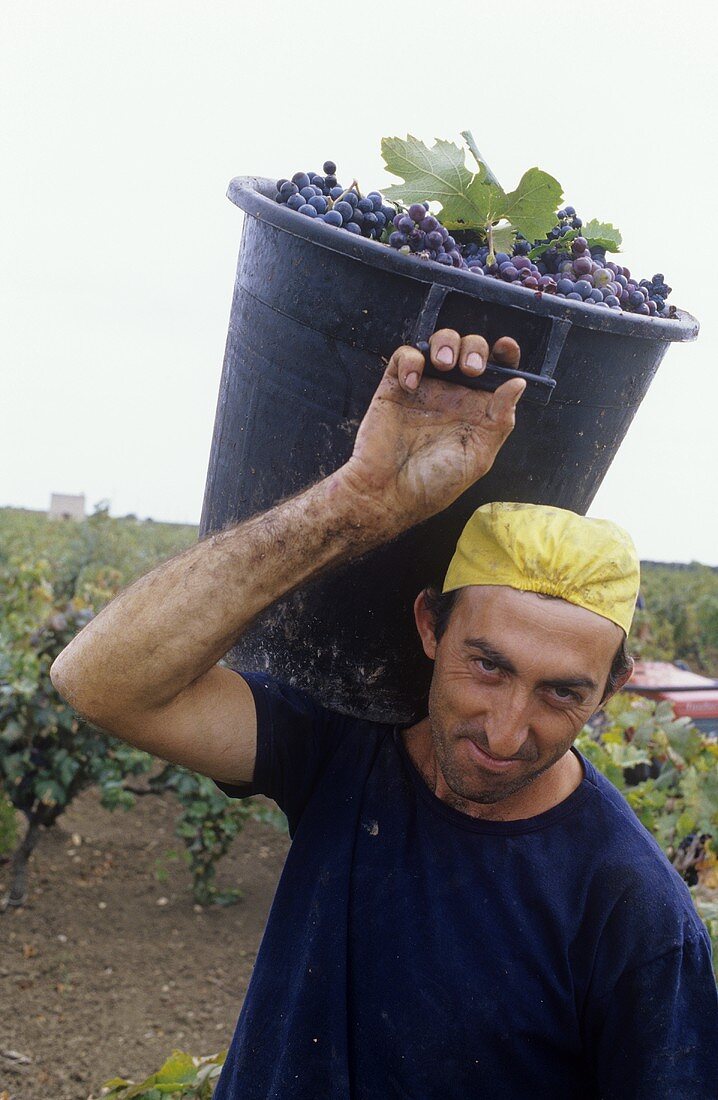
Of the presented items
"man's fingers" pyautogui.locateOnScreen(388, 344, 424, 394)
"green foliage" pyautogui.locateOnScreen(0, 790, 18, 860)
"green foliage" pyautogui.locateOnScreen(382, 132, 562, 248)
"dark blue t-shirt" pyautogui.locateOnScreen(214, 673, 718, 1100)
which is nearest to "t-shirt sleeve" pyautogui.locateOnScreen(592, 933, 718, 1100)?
"dark blue t-shirt" pyautogui.locateOnScreen(214, 673, 718, 1100)

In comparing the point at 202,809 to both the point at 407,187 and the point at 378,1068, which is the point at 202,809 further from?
the point at 407,187

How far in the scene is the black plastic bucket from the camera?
1.64 meters

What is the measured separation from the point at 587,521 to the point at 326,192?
2.29ft

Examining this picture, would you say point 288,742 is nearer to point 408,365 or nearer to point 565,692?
point 565,692

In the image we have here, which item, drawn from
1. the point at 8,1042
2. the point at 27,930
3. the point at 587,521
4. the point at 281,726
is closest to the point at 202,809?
the point at 27,930

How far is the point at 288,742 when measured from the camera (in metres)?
1.99

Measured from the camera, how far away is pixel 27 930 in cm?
539

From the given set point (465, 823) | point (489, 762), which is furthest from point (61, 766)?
point (489, 762)

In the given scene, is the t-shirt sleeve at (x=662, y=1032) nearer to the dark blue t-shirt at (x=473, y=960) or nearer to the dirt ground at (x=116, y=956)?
the dark blue t-shirt at (x=473, y=960)

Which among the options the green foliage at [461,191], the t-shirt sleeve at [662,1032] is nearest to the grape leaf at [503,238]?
the green foliage at [461,191]

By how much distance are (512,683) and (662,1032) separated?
58 cm

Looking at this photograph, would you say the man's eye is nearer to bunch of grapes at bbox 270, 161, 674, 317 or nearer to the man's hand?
the man's hand

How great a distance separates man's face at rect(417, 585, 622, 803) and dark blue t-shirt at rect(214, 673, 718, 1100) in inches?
5.0

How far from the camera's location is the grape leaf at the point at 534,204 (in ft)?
5.70
